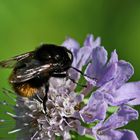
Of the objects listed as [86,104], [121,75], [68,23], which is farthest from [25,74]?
[68,23]

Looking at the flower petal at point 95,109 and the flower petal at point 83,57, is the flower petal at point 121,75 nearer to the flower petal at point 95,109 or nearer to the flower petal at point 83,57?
the flower petal at point 95,109

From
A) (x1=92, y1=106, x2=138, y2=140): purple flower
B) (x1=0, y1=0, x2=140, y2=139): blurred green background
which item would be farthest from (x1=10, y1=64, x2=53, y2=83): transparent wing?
(x1=0, y1=0, x2=140, y2=139): blurred green background

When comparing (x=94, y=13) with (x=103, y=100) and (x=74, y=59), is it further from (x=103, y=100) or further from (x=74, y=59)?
(x=103, y=100)

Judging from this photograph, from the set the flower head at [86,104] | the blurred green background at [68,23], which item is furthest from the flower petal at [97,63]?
the blurred green background at [68,23]

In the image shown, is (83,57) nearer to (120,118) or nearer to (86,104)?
(86,104)

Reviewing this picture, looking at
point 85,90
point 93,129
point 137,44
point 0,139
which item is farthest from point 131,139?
point 137,44

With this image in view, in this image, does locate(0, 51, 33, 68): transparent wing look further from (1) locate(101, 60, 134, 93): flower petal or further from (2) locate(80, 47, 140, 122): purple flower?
(1) locate(101, 60, 134, 93): flower petal
